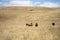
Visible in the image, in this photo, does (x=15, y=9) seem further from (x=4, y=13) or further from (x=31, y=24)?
(x=31, y=24)

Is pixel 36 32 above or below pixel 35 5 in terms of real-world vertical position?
below

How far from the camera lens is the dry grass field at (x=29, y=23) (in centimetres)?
91

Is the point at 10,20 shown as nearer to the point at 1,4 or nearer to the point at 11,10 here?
the point at 11,10

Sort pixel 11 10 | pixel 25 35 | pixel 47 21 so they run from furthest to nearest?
pixel 11 10 → pixel 47 21 → pixel 25 35

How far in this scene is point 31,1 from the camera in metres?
1.23

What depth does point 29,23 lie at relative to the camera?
38.9 inches

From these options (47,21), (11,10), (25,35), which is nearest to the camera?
(25,35)

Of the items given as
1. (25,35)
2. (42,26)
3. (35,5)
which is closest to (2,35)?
(25,35)

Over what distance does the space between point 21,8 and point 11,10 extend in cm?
8

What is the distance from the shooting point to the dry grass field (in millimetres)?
908

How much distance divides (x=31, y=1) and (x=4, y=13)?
0.87ft

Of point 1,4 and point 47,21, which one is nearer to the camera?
point 47,21

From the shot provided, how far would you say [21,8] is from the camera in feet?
3.76

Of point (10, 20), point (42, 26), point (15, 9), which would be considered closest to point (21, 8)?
point (15, 9)
